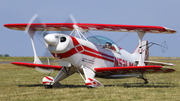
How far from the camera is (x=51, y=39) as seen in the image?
1018 cm

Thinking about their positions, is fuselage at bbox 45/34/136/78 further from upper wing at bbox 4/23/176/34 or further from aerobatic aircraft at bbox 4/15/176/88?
upper wing at bbox 4/23/176/34

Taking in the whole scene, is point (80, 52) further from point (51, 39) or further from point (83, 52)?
point (51, 39)

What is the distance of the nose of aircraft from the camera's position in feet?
33.3

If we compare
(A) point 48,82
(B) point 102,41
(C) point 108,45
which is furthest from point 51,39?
(C) point 108,45

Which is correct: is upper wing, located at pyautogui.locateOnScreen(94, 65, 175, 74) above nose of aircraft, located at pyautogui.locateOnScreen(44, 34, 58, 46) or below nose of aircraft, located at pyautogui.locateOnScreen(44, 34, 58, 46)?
below

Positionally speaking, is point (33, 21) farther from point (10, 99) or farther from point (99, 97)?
point (99, 97)

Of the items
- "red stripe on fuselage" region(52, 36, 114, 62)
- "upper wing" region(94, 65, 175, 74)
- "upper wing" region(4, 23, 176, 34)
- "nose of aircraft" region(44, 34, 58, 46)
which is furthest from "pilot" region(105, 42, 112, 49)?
"nose of aircraft" region(44, 34, 58, 46)

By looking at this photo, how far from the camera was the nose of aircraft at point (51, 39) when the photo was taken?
400 inches

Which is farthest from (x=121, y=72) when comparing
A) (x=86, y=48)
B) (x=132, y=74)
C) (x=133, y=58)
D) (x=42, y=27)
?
(x=42, y=27)

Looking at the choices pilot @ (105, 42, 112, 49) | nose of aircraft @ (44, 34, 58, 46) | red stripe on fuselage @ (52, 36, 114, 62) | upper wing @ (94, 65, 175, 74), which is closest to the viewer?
nose of aircraft @ (44, 34, 58, 46)

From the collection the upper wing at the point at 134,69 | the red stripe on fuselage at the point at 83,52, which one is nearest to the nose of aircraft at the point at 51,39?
the red stripe on fuselage at the point at 83,52

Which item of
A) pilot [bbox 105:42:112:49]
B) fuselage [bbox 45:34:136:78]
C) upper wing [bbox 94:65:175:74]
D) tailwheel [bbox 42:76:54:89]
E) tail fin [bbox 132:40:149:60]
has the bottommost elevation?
tailwheel [bbox 42:76:54:89]

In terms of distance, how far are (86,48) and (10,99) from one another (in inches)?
161

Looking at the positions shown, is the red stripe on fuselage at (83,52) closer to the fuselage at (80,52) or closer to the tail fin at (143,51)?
the fuselage at (80,52)
